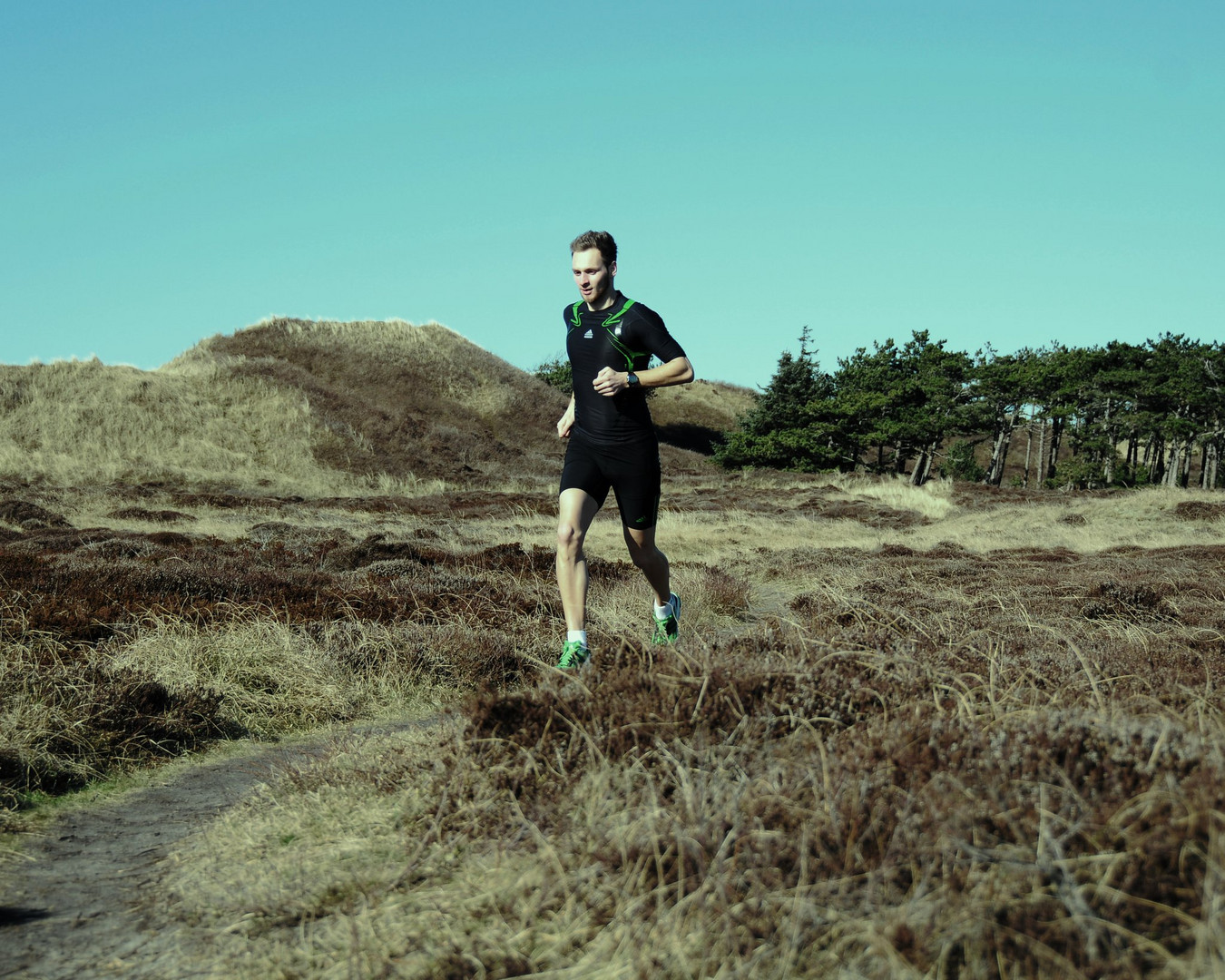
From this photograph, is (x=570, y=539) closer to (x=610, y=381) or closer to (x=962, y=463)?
(x=610, y=381)

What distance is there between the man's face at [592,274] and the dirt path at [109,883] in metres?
2.50

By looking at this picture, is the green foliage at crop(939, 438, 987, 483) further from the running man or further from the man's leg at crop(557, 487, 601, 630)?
the man's leg at crop(557, 487, 601, 630)

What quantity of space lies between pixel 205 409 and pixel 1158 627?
3921cm

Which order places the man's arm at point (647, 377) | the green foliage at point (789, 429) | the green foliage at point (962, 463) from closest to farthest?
the man's arm at point (647, 377), the green foliage at point (789, 429), the green foliage at point (962, 463)

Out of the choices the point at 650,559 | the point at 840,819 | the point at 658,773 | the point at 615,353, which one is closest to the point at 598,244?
the point at 615,353

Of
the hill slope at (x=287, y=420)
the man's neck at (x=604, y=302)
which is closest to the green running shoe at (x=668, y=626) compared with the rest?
the man's neck at (x=604, y=302)

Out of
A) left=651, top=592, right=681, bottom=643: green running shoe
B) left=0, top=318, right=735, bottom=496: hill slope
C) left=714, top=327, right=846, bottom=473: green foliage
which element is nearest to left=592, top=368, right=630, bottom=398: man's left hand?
left=651, top=592, right=681, bottom=643: green running shoe

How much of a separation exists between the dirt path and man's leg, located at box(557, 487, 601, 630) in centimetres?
138

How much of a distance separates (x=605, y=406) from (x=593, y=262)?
2.41 feet

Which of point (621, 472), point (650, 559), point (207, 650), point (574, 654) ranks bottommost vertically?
point (207, 650)

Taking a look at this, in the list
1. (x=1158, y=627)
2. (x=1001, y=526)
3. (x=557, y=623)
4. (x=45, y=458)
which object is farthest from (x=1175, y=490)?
(x=45, y=458)

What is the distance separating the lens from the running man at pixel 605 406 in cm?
498

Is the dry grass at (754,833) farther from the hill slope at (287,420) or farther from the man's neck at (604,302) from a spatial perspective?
the hill slope at (287,420)

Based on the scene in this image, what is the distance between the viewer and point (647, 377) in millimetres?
4977
